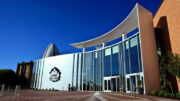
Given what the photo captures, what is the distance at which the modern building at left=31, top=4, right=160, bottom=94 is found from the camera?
57.7 ft

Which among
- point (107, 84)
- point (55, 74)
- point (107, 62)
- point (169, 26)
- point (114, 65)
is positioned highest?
point (169, 26)

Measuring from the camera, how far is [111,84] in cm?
2411

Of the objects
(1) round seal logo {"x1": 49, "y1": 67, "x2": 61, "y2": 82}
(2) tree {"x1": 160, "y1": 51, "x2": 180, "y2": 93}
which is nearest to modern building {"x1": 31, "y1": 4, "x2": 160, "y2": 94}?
(1) round seal logo {"x1": 49, "y1": 67, "x2": 61, "y2": 82}

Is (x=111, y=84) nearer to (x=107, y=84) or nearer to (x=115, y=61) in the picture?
(x=107, y=84)

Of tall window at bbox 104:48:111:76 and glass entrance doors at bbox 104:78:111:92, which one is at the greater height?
tall window at bbox 104:48:111:76

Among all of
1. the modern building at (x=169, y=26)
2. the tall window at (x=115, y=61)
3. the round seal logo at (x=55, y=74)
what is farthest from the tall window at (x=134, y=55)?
the round seal logo at (x=55, y=74)

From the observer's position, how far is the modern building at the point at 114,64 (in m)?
17.6

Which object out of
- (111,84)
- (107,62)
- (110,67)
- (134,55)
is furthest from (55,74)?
(134,55)

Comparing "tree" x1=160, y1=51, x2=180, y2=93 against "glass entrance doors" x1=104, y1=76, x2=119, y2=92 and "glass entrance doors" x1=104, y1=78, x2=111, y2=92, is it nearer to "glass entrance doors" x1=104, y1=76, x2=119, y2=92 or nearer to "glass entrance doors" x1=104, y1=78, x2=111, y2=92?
"glass entrance doors" x1=104, y1=76, x2=119, y2=92

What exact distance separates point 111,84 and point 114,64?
3.52 m

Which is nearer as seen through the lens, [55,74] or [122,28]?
[122,28]

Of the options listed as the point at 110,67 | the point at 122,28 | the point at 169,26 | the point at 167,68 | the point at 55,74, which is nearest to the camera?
the point at 167,68

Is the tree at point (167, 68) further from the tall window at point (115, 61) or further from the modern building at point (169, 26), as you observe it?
the tall window at point (115, 61)

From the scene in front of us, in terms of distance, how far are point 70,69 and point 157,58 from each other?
21007 millimetres
